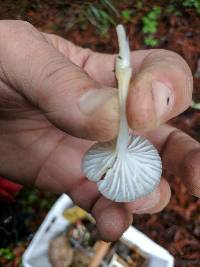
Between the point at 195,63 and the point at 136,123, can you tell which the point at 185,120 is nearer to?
the point at 195,63

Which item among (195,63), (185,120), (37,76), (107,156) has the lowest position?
(185,120)

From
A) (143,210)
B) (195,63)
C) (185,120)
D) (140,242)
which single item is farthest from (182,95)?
(195,63)

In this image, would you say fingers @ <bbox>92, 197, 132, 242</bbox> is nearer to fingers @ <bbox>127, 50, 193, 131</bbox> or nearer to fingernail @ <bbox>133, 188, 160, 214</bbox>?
fingernail @ <bbox>133, 188, 160, 214</bbox>

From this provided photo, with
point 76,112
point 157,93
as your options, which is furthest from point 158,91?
point 76,112

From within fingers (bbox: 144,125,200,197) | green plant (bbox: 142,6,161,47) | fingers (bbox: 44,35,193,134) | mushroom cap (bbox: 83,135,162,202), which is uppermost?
fingers (bbox: 44,35,193,134)

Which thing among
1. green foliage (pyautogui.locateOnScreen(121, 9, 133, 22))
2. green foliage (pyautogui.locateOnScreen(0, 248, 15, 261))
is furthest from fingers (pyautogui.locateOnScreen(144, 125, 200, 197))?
green foliage (pyautogui.locateOnScreen(121, 9, 133, 22))

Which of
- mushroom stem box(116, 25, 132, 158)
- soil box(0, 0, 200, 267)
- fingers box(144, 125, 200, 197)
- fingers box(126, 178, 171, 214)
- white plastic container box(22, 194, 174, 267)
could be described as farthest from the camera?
soil box(0, 0, 200, 267)
